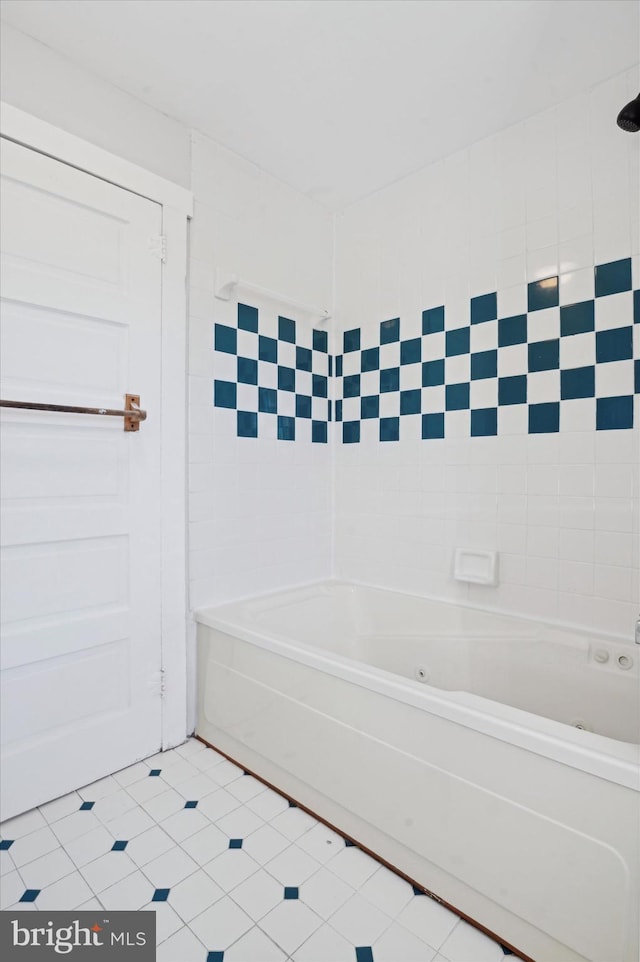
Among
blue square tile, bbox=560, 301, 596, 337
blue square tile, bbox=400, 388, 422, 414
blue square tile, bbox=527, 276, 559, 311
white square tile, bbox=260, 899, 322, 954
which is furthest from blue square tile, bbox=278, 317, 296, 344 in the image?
white square tile, bbox=260, 899, 322, 954

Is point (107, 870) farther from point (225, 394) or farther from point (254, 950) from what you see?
point (225, 394)

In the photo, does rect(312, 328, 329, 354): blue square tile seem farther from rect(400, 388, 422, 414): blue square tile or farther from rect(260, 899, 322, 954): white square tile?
rect(260, 899, 322, 954): white square tile

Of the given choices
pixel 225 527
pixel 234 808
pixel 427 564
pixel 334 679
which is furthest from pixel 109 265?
pixel 234 808

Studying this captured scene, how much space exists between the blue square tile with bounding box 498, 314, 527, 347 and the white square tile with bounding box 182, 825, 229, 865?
1.96m

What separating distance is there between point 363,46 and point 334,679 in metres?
2.01

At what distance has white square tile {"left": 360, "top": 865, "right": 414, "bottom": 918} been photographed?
4.11 feet

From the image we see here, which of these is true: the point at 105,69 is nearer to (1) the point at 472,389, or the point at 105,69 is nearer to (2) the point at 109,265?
(2) the point at 109,265

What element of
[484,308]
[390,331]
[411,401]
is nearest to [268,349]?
[390,331]

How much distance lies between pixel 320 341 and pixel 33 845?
2.26m

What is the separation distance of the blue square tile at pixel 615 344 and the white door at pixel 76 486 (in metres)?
1.60

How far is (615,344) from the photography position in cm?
170

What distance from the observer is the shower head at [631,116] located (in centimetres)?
144

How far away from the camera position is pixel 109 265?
177 centimetres

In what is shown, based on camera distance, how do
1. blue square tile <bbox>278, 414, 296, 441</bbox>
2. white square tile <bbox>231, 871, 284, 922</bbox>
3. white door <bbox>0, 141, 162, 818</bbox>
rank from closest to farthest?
white square tile <bbox>231, 871, 284, 922</bbox> < white door <bbox>0, 141, 162, 818</bbox> < blue square tile <bbox>278, 414, 296, 441</bbox>
